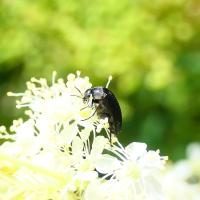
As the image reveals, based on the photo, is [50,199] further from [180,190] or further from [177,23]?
[177,23]

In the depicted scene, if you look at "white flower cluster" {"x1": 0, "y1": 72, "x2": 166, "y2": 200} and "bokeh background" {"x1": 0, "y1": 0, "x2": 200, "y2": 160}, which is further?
"bokeh background" {"x1": 0, "y1": 0, "x2": 200, "y2": 160}

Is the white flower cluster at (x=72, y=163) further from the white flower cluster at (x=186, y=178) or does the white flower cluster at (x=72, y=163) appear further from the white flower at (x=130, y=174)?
the white flower cluster at (x=186, y=178)

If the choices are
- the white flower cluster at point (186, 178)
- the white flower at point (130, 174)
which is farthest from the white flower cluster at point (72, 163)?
the white flower cluster at point (186, 178)

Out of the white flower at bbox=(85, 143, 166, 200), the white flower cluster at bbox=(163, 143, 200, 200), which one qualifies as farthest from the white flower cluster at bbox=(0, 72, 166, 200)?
the white flower cluster at bbox=(163, 143, 200, 200)

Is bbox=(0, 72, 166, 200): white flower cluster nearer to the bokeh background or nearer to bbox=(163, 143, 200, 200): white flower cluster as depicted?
bbox=(163, 143, 200, 200): white flower cluster

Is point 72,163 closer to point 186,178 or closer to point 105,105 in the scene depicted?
point 105,105
